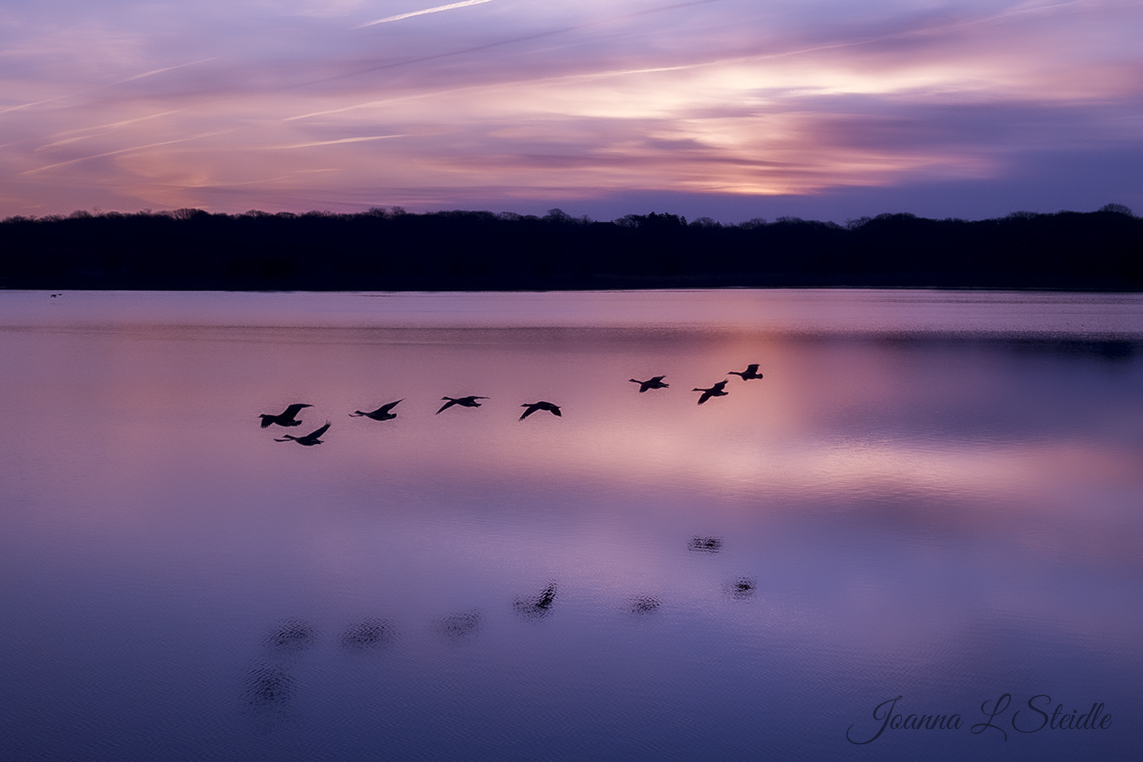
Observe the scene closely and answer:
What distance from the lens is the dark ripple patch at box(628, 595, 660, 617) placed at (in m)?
8.98

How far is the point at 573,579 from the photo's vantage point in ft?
32.3

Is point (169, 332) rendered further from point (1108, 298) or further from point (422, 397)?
point (1108, 298)

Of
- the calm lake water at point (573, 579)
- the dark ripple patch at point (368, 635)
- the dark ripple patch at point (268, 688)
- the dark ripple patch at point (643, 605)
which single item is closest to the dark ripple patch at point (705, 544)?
the calm lake water at point (573, 579)

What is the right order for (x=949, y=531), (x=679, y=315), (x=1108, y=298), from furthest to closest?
(x=1108, y=298) < (x=679, y=315) < (x=949, y=531)

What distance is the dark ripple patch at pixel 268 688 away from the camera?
739 centimetres

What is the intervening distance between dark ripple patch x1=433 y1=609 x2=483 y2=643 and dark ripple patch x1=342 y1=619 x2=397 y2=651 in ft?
1.36

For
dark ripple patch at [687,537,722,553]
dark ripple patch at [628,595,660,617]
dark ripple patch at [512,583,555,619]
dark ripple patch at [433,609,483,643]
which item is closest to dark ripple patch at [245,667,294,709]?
dark ripple patch at [433,609,483,643]

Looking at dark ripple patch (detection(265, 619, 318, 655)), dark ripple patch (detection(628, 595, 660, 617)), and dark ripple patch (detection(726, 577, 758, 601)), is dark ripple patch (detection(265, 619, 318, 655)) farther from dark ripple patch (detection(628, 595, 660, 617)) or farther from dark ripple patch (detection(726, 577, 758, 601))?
dark ripple patch (detection(726, 577, 758, 601))

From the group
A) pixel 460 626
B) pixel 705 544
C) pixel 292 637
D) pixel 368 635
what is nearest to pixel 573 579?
pixel 460 626

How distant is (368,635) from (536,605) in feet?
4.91

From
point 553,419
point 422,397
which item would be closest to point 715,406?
point 553,419

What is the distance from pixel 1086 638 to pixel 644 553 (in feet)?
13.6

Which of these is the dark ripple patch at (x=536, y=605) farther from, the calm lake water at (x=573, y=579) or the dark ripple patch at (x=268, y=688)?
the dark ripple patch at (x=268, y=688)

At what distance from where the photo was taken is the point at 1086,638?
8.41 m
